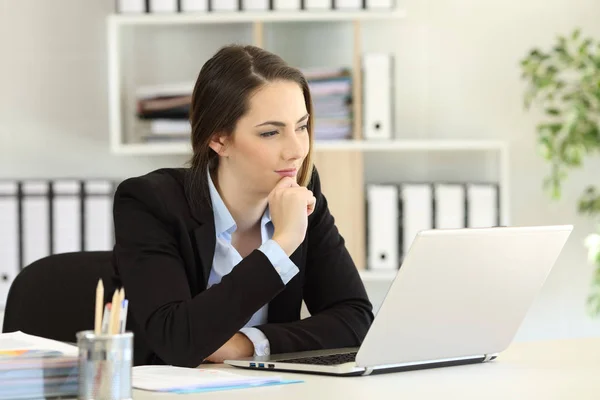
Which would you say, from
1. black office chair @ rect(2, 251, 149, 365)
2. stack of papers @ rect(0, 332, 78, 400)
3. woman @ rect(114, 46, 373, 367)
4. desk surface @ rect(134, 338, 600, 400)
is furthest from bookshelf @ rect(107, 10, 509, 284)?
stack of papers @ rect(0, 332, 78, 400)

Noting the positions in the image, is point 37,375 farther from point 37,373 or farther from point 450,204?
point 450,204

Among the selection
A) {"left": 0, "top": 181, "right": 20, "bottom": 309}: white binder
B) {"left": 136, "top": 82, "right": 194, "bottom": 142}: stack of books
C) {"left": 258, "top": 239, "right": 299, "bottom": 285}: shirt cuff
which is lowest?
{"left": 0, "top": 181, "right": 20, "bottom": 309}: white binder

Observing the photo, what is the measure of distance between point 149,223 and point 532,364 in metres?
0.71

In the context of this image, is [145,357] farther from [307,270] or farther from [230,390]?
[230,390]

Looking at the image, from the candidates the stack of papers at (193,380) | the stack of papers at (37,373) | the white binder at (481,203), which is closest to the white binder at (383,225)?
the white binder at (481,203)

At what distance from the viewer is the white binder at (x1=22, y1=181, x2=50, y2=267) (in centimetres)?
314

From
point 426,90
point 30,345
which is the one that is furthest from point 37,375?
point 426,90

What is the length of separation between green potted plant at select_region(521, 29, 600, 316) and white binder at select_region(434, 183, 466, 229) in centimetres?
31

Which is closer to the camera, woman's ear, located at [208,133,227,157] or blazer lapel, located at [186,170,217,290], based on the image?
blazer lapel, located at [186,170,217,290]

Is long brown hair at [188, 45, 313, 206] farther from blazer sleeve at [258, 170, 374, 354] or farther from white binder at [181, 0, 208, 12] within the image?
white binder at [181, 0, 208, 12]

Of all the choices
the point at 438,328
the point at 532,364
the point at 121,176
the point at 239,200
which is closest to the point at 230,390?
the point at 438,328

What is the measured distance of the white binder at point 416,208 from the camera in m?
3.20

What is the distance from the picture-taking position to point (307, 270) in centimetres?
197

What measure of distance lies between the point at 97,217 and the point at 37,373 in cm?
208
